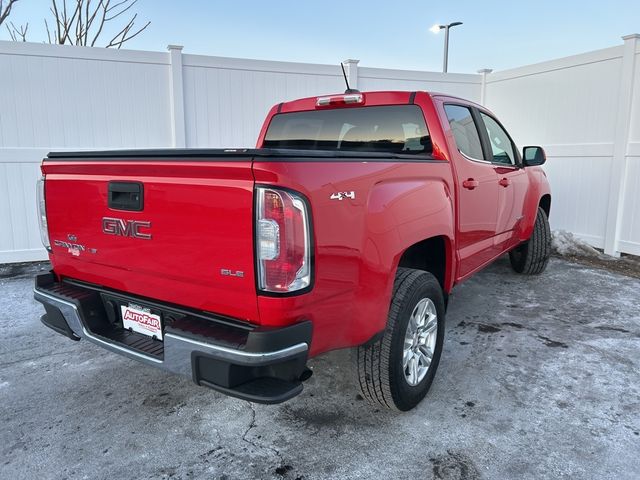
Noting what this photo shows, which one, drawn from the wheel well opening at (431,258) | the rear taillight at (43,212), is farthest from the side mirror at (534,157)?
→ the rear taillight at (43,212)

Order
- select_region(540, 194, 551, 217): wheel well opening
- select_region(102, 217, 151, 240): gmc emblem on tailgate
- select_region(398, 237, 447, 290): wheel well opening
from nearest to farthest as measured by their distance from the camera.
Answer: select_region(102, 217, 151, 240): gmc emblem on tailgate, select_region(398, 237, 447, 290): wheel well opening, select_region(540, 194, 551, 217): wheel well opening

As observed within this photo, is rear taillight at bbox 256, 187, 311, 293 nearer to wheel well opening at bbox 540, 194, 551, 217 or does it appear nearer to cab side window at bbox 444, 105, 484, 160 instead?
cab side window at bbox 444, 105, 484, 160

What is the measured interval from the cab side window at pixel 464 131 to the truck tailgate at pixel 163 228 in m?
2.03

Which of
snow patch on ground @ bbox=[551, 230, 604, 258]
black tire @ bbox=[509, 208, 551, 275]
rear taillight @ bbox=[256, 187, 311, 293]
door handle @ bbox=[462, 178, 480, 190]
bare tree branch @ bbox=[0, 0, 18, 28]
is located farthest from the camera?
bare tree branch @ bbox=[0, 0, 18, 28]

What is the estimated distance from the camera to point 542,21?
39.3 ft

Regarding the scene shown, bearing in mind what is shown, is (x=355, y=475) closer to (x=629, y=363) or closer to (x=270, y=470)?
(x=270, y=470)

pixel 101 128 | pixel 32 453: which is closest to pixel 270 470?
pixel 32 453

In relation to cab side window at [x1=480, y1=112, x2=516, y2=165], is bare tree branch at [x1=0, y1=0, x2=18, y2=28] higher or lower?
higher

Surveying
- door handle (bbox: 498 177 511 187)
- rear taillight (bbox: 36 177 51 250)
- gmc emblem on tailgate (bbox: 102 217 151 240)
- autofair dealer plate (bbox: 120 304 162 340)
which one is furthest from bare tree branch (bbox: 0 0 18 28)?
door handle (bbox: 498 177 511 187)

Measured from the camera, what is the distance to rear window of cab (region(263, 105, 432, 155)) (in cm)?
331

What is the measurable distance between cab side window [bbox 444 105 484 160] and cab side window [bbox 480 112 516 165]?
0.32 m

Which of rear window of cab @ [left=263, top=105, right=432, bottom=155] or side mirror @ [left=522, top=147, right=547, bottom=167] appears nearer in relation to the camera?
rear window of cab @ [left=263, top=105, right=432, bottom=155]

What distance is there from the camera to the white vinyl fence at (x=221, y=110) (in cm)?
603

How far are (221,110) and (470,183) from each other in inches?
180
